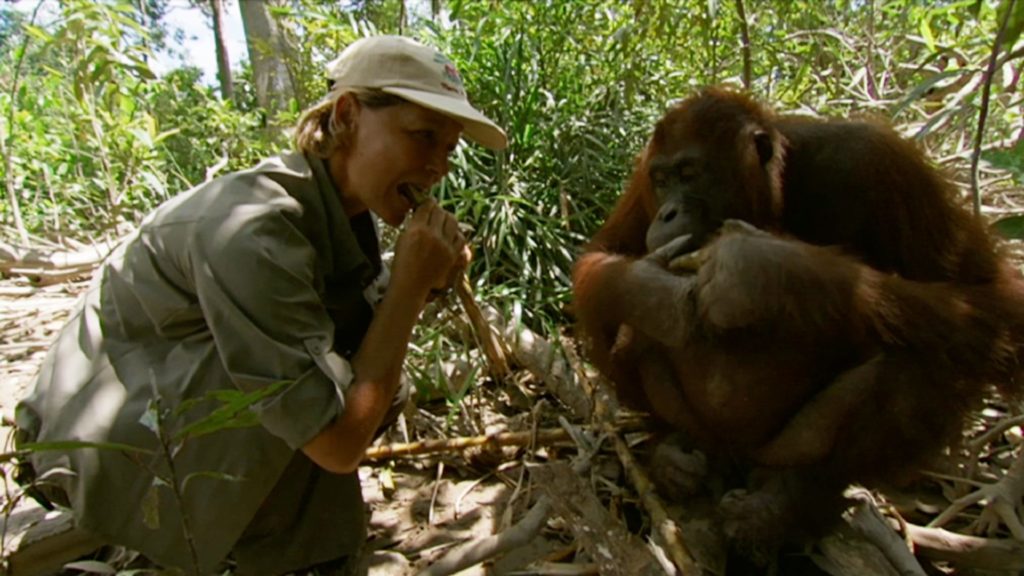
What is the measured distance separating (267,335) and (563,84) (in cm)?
286

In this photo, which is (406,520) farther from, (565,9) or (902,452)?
(565,9)

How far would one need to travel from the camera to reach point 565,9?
395cm

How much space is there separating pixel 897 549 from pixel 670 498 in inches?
21.3

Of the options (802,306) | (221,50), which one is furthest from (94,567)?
(221,50)

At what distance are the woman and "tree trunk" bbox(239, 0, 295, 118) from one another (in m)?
3.36

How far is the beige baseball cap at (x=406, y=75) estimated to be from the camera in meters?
1.70

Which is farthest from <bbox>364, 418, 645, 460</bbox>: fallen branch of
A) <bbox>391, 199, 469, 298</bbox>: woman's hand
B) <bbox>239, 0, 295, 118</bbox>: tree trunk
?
<bbox>239, 0, 295, 118</bbox>: tree trunk

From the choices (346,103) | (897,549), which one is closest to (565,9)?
(346,103)

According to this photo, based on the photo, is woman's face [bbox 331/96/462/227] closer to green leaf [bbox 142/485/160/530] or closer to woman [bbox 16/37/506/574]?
woman [bbox 16/37/506/574]

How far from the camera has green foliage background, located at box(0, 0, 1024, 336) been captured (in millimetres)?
3453

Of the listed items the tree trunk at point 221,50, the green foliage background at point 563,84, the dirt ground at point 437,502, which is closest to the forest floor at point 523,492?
the dirt ground at point 437,502

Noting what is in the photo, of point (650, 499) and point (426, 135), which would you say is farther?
point (650, 499)

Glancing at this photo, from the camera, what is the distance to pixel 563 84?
403 centimetres

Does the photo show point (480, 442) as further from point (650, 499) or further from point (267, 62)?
point (267, 62)
